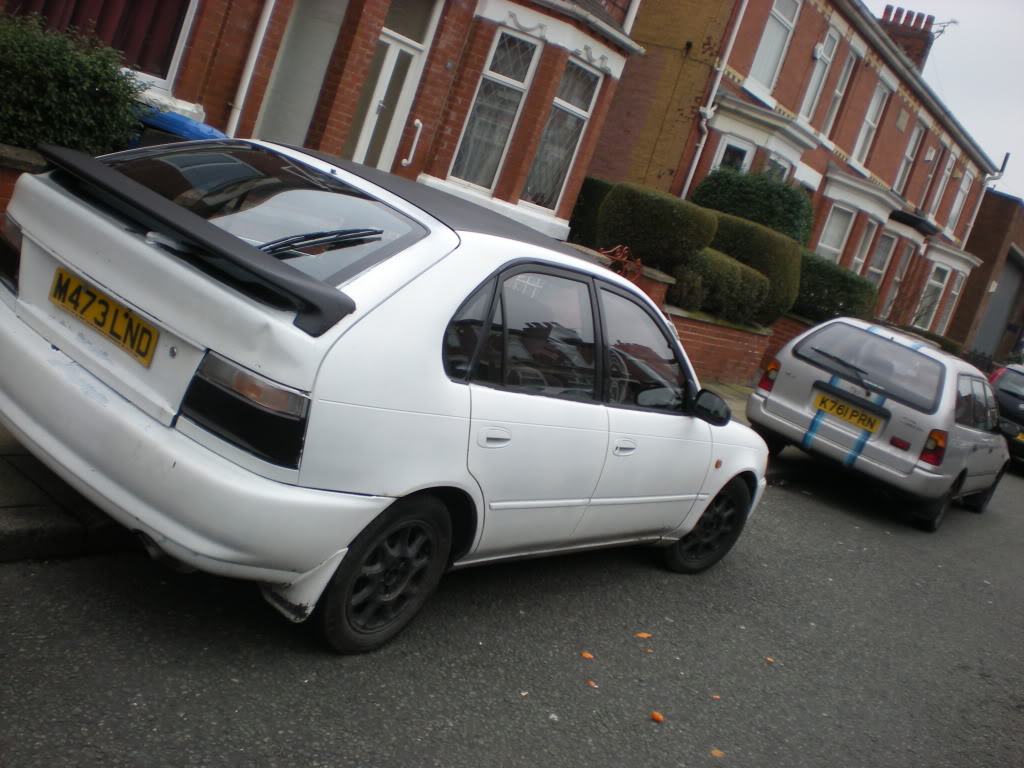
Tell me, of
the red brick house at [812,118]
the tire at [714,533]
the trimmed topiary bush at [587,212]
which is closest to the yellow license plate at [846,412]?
the tire at [714,533]

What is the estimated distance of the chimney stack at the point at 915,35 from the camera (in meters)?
30.6

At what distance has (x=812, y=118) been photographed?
24.0 metres

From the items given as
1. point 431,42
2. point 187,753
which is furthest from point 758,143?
point 187,753

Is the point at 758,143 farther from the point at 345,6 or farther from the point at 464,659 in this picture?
the point at 464,659

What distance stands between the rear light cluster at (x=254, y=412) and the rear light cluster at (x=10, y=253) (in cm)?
116

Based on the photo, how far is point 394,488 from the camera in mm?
3572

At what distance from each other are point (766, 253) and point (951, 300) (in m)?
24.5

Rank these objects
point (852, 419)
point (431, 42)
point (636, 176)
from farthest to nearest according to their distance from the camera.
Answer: point (636, 176), point (431, 42), point (852, 419)

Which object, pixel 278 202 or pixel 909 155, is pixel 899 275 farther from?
pixel 278 202

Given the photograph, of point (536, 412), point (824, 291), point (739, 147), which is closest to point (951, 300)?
point (824, 291)

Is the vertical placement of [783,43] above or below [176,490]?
above

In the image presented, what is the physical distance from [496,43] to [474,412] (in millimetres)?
11853

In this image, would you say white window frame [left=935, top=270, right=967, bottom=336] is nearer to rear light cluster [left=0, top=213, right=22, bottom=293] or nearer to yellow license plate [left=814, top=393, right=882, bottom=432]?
yellow license plate [left=814, top=393, right=882, bottom=432]

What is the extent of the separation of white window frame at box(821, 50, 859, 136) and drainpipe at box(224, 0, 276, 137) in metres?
17.0
